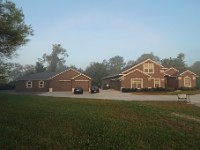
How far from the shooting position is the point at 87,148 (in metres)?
6.89

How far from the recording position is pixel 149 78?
48750 mm

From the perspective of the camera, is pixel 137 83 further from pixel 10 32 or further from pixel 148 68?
pixel 10 32

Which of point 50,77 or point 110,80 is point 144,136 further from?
point 110,80

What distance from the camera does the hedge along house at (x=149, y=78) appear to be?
48.2 meters

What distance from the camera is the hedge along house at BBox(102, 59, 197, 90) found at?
48156mm

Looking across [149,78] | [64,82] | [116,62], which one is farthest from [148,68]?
[116,62]

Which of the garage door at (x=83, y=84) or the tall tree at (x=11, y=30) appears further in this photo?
the garage door at (x=83, y=84)

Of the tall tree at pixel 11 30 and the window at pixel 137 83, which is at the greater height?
the tall tree at pixel 11 30

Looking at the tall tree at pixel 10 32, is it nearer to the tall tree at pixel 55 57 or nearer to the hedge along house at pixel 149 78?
the hedge along house at pixel 149 78

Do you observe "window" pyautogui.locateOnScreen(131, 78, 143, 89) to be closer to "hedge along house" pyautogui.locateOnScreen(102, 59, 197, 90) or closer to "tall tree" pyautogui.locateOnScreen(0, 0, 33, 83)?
"hedge along house" pyautogui.locateOnScreen(102, 59, 197, 90)

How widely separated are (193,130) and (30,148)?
6652 millimetres

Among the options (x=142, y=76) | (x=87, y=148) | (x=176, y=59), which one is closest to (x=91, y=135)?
(x=87, y=148)

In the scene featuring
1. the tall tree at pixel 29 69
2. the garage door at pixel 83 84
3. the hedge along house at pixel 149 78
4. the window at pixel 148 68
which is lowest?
the garage door at pixel 83 84

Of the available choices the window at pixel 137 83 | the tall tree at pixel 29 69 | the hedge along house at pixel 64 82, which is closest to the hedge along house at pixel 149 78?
the window at pixel 137 83
